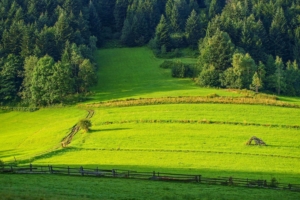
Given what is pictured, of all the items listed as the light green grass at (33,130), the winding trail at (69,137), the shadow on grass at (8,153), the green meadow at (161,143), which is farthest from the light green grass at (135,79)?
the shadow on grass at (8,153)

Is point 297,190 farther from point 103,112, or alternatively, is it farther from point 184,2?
point 184,2

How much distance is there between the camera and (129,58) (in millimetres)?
150375

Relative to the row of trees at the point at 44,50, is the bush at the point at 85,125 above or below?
below

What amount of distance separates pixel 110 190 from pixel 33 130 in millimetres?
51332

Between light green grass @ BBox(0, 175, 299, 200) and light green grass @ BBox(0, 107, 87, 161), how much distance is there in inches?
946

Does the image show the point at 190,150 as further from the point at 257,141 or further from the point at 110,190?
the point at 110,190

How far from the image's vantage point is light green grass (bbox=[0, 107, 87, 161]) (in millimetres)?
78500

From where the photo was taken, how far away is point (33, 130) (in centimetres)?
9306

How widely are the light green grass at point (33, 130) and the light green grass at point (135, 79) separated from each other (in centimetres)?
1294

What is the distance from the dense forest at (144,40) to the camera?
4528 inches

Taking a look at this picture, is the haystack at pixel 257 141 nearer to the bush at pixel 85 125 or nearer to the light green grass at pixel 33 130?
the bush at pixel 85 125

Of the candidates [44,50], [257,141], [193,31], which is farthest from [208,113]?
[193,31]

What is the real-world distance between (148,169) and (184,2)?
417 ft

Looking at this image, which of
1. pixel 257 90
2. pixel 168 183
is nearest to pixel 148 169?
pixel 168 183
